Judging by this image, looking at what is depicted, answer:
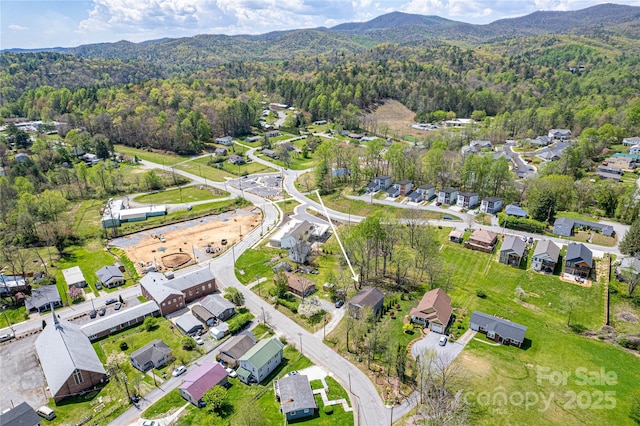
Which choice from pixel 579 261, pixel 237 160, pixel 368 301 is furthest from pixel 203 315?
pixel 237 160

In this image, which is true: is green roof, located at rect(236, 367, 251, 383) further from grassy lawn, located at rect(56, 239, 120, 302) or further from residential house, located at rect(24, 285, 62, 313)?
residential house, located at rect(24, 285, 62, 313)

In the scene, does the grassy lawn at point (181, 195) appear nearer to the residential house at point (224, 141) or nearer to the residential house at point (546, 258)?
the residential house at point (224, 141)

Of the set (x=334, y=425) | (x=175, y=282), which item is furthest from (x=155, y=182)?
(x=334, y=425)

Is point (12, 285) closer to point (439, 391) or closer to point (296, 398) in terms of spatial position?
point (296, 398)

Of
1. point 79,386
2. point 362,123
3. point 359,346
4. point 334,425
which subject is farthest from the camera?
point 362,123

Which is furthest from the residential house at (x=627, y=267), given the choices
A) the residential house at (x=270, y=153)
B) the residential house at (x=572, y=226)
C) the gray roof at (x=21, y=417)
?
the residential house at (x=270, y=153)

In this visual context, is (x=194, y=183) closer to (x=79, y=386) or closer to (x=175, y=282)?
(x=175, y=282)
